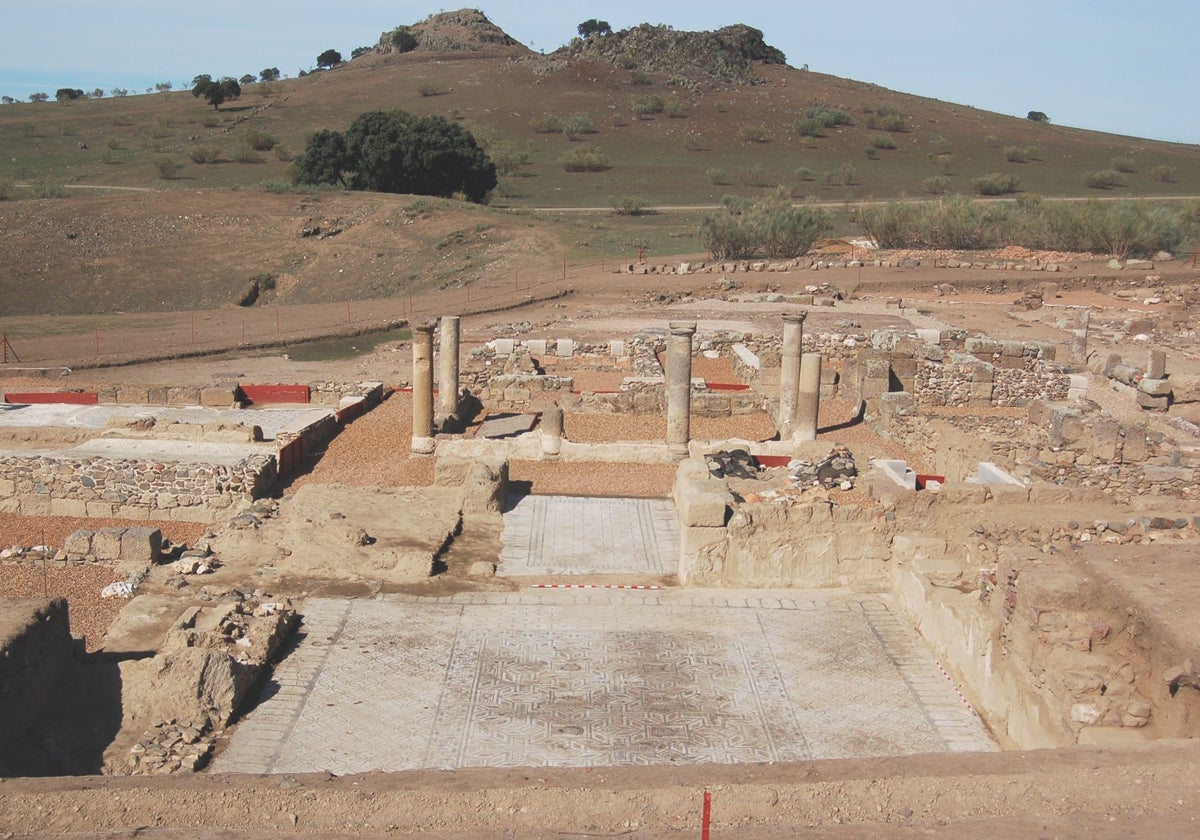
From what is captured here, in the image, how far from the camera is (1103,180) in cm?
6669

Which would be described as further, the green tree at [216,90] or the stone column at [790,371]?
the green tree at [216,90]

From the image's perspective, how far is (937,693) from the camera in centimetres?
921

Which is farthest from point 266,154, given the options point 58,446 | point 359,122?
point 58,446

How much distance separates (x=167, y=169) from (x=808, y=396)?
2027 inches

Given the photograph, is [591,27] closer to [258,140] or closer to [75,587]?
[258,140]

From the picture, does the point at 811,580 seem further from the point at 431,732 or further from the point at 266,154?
the point at 266,154

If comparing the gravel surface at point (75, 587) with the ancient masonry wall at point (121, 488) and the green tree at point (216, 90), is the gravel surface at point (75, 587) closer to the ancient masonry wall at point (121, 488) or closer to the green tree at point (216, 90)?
the ancient masonry wall at point (121, 488)

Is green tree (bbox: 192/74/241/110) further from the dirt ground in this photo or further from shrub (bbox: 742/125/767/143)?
the dirt ground

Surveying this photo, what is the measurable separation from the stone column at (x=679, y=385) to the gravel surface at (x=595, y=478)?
75 cm

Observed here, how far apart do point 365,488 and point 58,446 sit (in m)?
6.02

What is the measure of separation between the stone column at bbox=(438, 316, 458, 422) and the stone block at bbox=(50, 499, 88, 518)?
621 cm

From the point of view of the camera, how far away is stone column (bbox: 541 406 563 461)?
53.1ft

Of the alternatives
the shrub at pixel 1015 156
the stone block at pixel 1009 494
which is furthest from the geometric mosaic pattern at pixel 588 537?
the shrub at pixel 1015 156

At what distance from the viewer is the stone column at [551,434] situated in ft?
53.1
